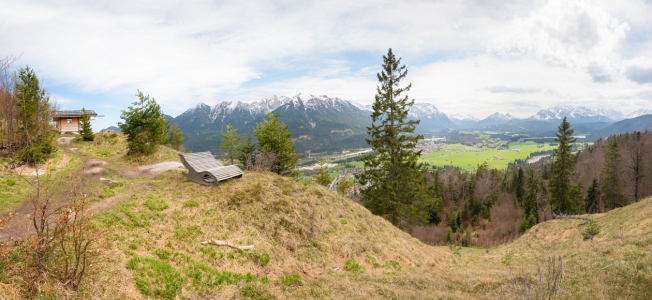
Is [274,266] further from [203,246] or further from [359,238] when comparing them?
[359,238]

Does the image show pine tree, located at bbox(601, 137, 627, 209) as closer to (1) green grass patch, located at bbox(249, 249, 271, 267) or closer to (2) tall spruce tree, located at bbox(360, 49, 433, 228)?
(2) tall spruce tree, located at bbox(360, 49, 433, 228)

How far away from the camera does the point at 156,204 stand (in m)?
10.5

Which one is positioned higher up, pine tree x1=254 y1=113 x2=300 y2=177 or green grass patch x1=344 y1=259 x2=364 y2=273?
pine tree x1=254 y1=113 x2=300 y2=177

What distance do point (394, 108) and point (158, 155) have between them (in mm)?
24864

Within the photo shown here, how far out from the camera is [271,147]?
27.1m

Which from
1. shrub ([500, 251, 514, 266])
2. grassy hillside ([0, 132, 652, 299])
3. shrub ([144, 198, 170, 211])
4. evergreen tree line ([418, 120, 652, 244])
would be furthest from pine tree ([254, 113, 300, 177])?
evergreen tree line ([418, 120, 652, 244])

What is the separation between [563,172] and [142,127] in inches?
2109

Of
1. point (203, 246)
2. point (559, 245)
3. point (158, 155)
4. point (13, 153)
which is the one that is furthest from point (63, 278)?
point (559, 245)

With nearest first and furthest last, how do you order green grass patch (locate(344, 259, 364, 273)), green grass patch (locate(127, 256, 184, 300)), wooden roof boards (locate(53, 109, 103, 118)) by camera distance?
green grass patch (locate(127, 256, 184, 300)) → green grass patch (locate(344, 259, 364, 273)) → wooden roof boards (locate(53, 109, 103, 118))

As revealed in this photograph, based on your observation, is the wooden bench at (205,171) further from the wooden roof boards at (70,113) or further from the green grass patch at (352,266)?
the wooden roof boards at (70,113)

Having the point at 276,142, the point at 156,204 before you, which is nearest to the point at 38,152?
the point at 156,204

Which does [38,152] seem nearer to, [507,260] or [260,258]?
[260,258]

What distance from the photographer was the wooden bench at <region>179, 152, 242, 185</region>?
537 inches

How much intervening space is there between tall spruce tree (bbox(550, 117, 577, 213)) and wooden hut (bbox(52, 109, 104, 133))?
6574cm
